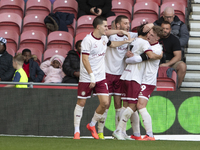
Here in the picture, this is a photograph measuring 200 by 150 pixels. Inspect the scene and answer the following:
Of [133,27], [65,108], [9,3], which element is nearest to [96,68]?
[65,108]

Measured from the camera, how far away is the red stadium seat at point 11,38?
9.77 meters

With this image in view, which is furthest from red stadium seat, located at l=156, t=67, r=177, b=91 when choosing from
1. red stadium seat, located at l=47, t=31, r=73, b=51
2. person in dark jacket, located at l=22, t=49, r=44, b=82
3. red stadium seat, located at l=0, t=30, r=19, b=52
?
red stadium seat, located at l=0, t=30, r=19, b=52

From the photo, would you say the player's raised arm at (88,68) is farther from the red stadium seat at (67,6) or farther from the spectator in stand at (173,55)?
the red stadium seat at (67,6)

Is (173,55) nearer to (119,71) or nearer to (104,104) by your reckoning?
(119,71)

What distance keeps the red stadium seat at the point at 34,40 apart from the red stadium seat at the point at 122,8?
2.03 metres

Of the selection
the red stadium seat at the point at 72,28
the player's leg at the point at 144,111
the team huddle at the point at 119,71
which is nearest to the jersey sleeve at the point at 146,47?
the team huddle at the point at 119,71

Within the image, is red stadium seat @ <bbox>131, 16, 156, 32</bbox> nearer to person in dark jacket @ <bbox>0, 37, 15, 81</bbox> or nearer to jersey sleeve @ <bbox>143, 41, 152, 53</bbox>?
person in dark jacket @ <bbox>0, 37, 15, 81</bbox>

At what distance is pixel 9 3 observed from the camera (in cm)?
1084

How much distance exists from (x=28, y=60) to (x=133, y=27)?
2.66 metres

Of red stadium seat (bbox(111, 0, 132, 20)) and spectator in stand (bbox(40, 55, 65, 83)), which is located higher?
red stadium seat (bbox(111, 0, 132, 20))

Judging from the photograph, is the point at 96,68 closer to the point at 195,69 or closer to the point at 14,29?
the point at 195,69

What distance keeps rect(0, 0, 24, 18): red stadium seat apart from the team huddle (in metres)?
5.24

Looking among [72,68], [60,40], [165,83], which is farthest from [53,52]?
[165,83]

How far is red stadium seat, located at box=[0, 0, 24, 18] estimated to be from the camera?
35.5 ft
